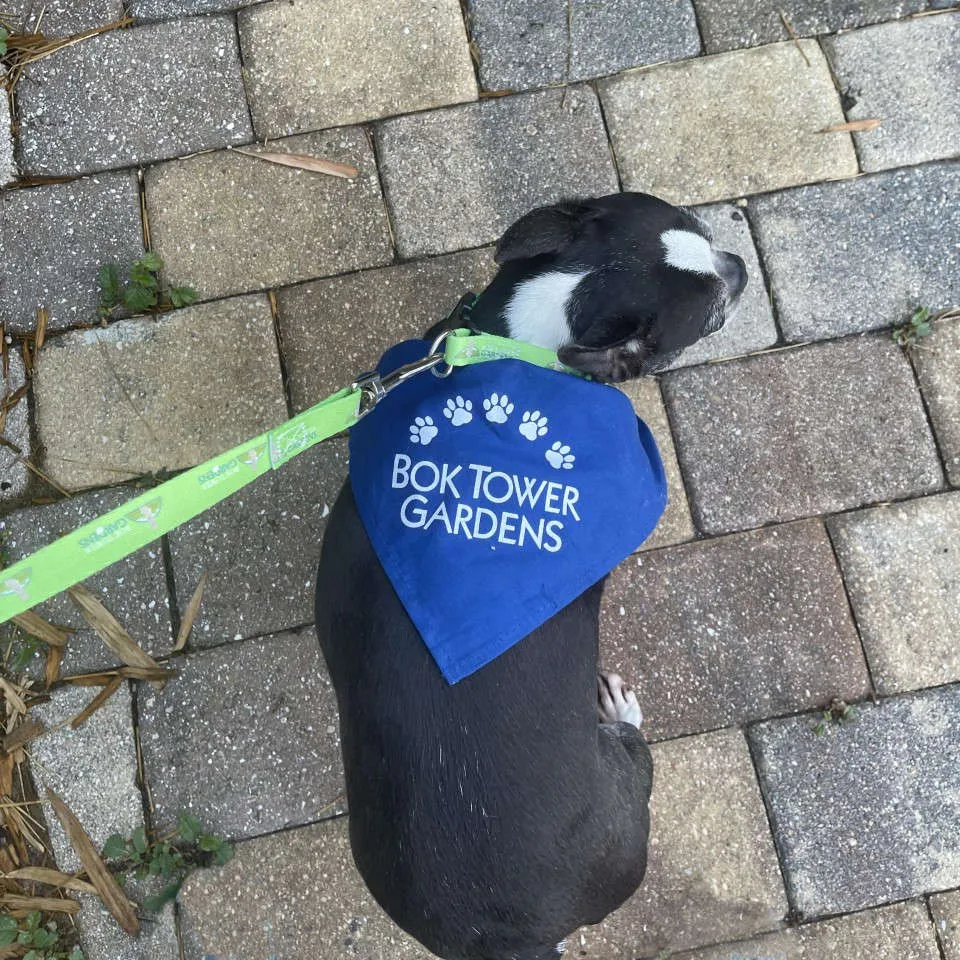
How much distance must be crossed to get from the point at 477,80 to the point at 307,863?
3.02 meters

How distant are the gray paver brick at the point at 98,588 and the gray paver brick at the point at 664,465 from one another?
71.0 inches

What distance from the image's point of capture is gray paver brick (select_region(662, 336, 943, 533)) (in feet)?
9.36

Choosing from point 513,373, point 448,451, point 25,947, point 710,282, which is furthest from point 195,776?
point 710,282

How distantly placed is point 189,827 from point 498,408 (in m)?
1.91

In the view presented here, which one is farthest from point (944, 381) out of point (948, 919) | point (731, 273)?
point (948, 919)

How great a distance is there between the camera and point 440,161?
3.03 meters

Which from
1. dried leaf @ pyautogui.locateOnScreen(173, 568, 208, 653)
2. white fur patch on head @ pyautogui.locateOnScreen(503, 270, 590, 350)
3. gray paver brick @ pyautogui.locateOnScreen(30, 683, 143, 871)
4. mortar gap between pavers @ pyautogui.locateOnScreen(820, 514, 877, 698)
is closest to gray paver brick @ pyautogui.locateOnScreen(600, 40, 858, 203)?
white fur patch on head @ pyautogui.locateOnScreen(503, 270, 590, 350)

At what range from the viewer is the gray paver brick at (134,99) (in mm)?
3066

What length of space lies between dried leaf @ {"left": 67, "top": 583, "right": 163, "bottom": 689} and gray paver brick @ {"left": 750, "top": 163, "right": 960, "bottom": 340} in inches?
105

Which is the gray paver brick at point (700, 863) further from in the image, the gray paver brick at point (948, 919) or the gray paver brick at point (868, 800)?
the gray paver brick at point (948, 919)

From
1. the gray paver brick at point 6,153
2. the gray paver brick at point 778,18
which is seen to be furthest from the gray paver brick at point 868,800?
the gray paver brick at point 6,153

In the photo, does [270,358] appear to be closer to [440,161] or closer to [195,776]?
[440,161]

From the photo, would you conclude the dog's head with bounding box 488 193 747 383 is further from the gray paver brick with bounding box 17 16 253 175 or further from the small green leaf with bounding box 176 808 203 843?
the small green leaf with bounding box 176 808 203 843

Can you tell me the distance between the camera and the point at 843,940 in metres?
2.68
